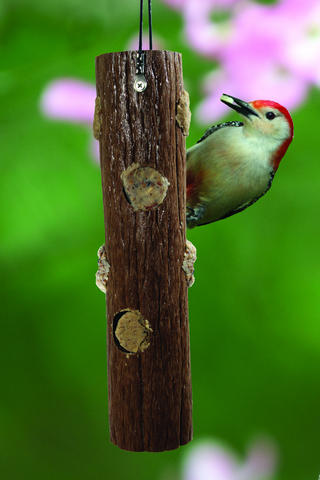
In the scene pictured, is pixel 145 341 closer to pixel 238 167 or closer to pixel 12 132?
pixel 238 167

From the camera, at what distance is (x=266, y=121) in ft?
2.87

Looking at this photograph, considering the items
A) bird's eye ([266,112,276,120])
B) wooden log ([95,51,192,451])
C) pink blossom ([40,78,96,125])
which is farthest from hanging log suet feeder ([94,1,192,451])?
pink blossom ([40,78,96,125])

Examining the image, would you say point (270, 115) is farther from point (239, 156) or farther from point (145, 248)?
point (145, 248)

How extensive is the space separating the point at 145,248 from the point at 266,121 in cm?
21

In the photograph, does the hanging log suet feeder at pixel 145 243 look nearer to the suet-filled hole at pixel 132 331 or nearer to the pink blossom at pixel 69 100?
the suet-filled hole at pixel 132 331

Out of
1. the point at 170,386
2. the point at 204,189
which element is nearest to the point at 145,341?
the point at 170,386

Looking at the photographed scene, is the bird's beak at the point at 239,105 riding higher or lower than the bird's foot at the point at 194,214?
higher

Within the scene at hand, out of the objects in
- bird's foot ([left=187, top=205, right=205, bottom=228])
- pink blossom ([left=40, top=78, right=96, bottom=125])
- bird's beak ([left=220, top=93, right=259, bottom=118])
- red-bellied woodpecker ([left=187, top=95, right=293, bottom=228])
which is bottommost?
bird's foot ([left=187, top=205, right=205, bottom=228])

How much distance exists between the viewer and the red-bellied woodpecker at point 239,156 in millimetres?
876

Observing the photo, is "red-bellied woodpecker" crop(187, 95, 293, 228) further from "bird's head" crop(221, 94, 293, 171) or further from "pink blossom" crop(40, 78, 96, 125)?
"pink blossom" crop(40, 78, 96, 125)

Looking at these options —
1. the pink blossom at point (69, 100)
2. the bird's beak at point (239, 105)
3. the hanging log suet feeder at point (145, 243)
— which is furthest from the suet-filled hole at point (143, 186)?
the pink blossom at point (69, 100)

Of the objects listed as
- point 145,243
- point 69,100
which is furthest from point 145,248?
point 69,100

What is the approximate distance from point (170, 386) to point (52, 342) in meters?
0.69

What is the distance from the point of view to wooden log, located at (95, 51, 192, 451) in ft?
2.79
